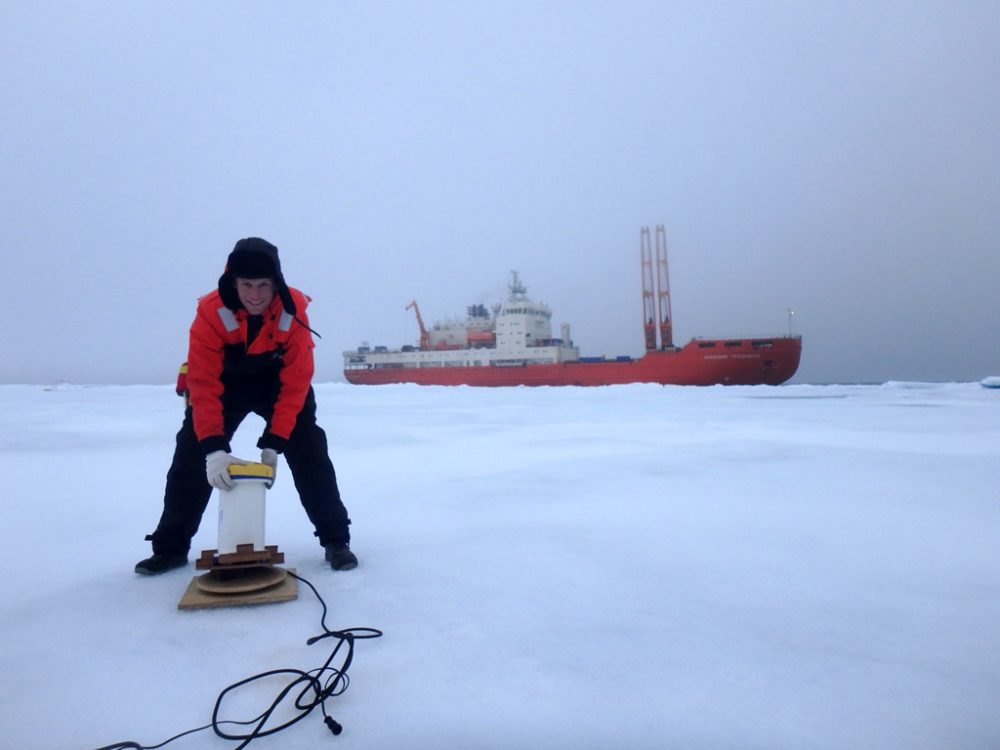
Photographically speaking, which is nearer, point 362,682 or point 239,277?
point 362,682

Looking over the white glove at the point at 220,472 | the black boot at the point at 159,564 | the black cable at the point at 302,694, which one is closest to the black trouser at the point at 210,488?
the black boot at the point at 159,564

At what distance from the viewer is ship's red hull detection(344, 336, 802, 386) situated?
18797 millimetres

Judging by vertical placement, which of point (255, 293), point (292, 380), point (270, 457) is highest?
point (255, 293)

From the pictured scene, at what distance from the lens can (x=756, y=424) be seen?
17.5 feet

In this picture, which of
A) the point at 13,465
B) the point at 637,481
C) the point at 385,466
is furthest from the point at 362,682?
the point at 13,465

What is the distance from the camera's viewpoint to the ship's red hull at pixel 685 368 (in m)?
18.8

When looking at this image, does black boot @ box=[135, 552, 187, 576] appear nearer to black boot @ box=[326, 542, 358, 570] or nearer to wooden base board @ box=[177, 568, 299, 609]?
wooden base board @ box=[177, 568, 299, 609]

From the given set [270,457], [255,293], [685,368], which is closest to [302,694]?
[270,457]

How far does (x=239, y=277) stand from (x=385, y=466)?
1.90 metres

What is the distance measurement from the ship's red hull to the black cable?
19.5 m

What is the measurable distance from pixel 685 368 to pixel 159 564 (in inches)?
771

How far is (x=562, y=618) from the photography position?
1136mm

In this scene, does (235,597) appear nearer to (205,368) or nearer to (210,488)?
(210,488)

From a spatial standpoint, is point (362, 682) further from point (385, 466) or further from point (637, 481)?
point (385, 466)
